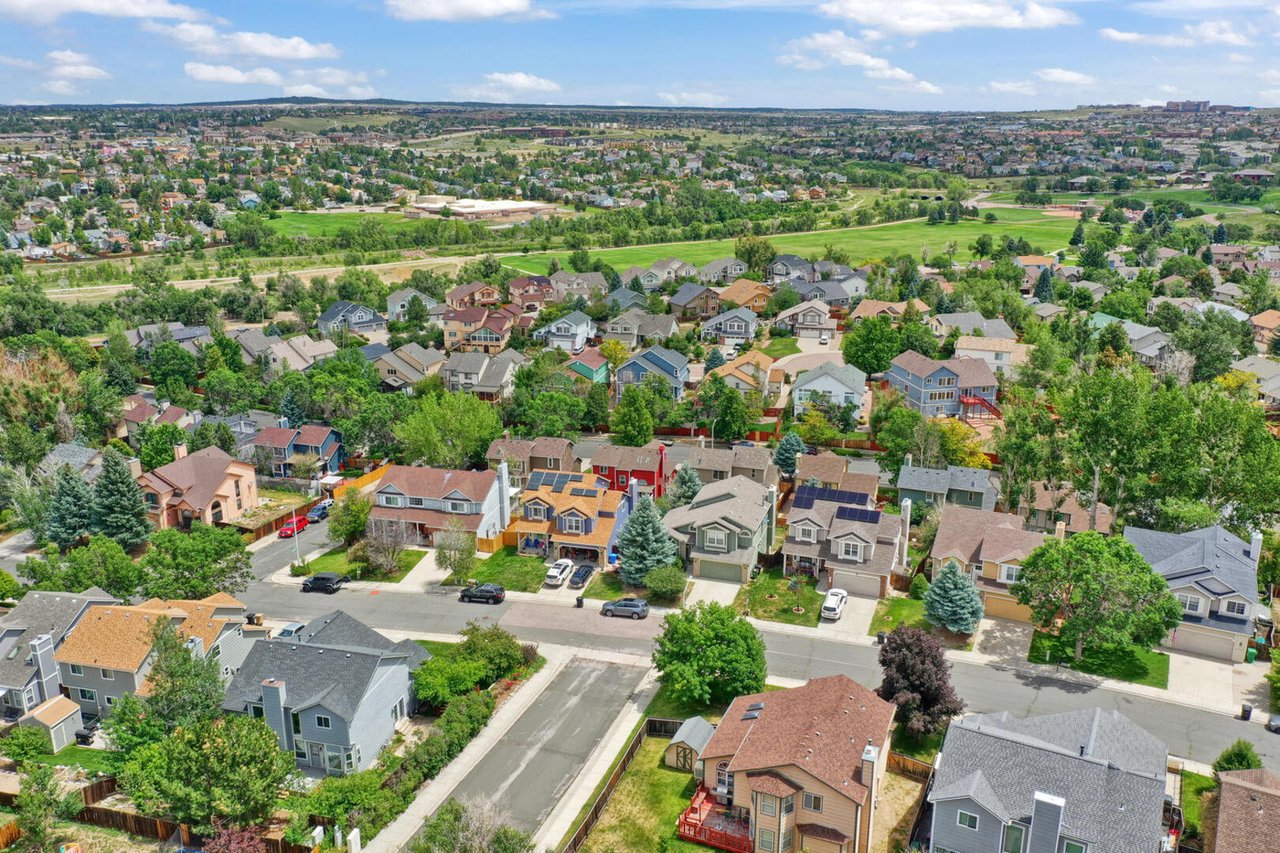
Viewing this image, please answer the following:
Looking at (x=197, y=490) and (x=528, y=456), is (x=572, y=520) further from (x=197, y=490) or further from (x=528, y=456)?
(x=197, y=490)

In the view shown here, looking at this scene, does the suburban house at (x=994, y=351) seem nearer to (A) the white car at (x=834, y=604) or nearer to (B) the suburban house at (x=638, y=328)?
(B) the suburban house at (x=638, y=328)

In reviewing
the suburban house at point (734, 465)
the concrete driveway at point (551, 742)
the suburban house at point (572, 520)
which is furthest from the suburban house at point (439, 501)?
the concrete driveway at point (551, 742)

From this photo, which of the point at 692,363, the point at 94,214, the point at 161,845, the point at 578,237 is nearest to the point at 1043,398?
the point at 692,363

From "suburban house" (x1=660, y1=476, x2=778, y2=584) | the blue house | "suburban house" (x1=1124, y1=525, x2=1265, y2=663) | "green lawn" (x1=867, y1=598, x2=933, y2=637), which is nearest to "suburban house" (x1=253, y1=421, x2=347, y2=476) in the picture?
the blue house

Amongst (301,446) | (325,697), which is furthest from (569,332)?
(325,697)

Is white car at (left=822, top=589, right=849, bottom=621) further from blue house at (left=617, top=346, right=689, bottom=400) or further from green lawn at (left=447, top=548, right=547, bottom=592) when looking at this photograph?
blue house at (left=617, top=346, right=689, bottom=400)
